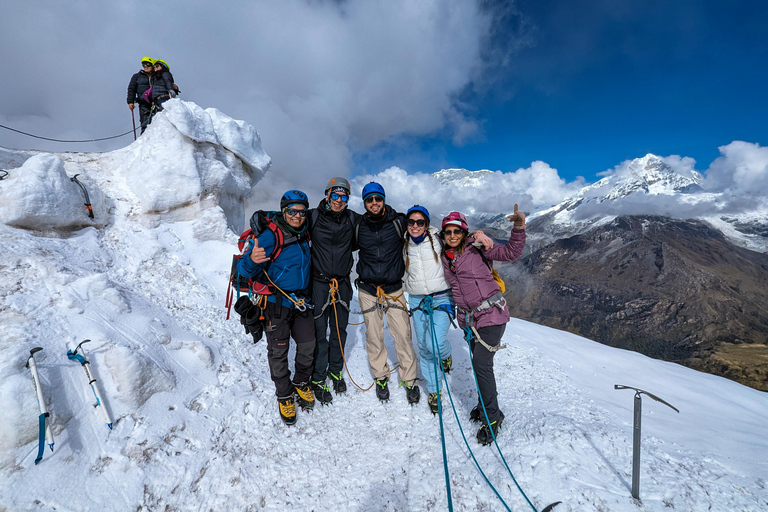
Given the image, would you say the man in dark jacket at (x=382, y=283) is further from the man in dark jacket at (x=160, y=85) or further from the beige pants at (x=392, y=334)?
the man in dark jacket at (x=160, y=85)

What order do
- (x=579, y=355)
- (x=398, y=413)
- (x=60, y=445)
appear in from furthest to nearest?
(x=579, y=355)
(x=398, y=413)
(x=60, y=445)

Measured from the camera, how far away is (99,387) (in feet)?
15.2

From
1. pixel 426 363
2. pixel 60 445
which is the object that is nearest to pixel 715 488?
pixel 426 363

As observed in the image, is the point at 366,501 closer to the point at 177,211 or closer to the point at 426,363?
the point at 426,363

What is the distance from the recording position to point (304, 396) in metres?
Answer: 5.80

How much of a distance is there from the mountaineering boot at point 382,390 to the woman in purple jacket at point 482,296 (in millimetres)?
1866

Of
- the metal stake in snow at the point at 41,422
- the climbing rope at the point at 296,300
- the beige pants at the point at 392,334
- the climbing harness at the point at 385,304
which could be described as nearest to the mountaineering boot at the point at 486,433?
the beige pants at the point at 392,334

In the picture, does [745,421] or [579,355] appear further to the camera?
[579,355]

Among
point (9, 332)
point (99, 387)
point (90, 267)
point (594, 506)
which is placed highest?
point (90, 267)

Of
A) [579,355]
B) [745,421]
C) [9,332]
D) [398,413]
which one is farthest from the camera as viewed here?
[579,355]

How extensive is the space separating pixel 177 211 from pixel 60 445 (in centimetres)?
796

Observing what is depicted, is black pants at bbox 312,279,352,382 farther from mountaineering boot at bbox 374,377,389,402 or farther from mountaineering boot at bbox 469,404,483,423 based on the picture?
mountaineering boot at bbox 469,404,483,423

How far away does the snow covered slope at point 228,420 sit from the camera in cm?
405

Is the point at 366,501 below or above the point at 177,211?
below
